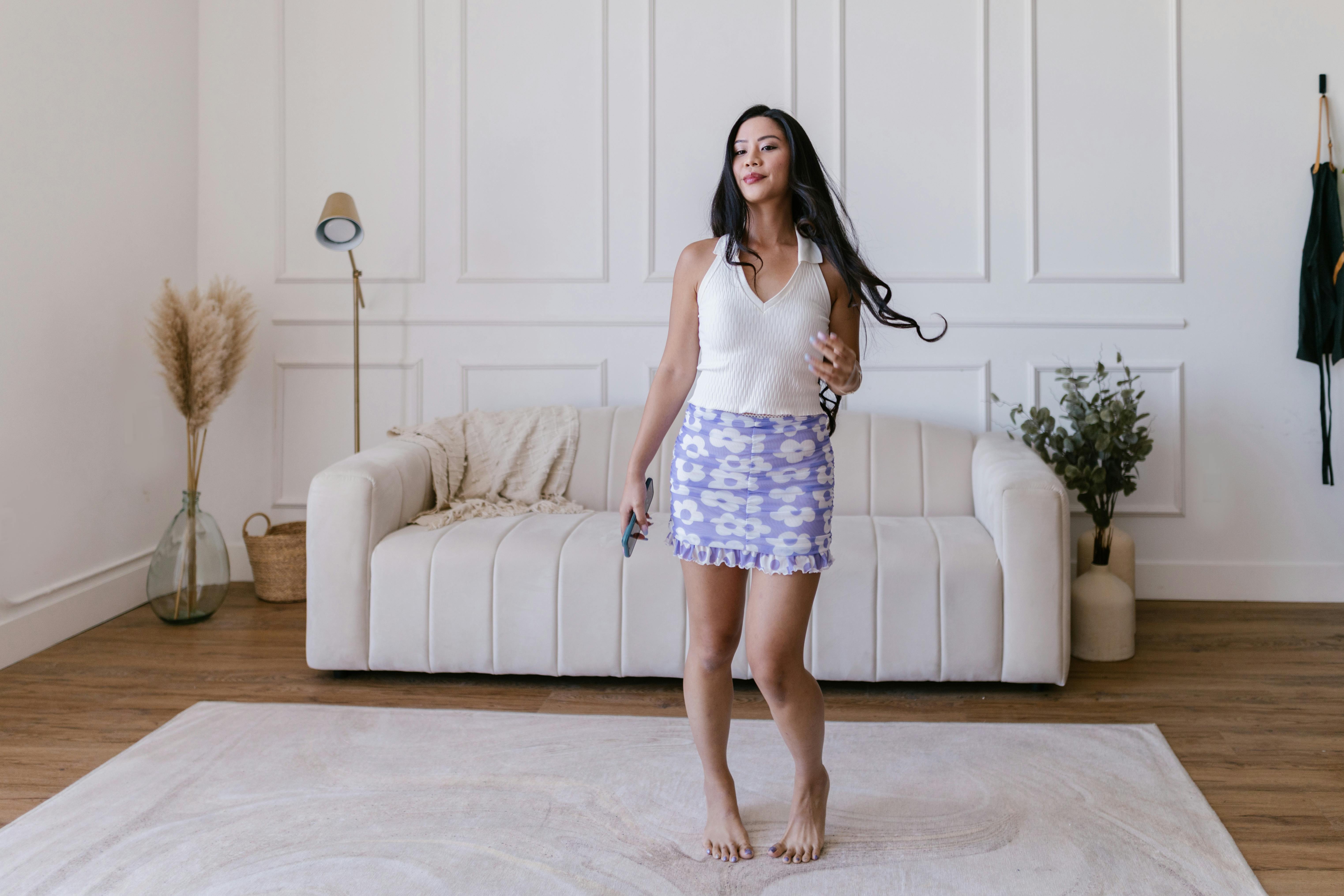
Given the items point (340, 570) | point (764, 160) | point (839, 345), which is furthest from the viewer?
point (340, 570)

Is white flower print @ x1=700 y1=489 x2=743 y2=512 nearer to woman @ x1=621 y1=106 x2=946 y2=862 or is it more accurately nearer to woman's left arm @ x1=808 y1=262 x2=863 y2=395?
woman @ x1=621 y1=106 x2=946 y2=862

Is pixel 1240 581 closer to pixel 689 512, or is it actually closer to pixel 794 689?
pixel 794 689

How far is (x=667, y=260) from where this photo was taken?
3516 millimetres

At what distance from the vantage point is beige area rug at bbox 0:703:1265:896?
5.29 feet

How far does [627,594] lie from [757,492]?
3.34 ft

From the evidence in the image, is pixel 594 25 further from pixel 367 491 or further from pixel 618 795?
pixel 618 795

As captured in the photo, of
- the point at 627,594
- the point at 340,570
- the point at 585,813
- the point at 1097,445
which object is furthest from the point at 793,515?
the point at 1097,445

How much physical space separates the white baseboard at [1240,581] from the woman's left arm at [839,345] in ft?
7.04

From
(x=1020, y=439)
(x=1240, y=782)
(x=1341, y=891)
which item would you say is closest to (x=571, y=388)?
(x=1020, y=439)

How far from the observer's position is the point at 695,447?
1.64m

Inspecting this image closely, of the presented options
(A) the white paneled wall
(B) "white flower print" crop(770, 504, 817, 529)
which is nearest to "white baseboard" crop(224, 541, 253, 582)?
(A) the white paneled wall

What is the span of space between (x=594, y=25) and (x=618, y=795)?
108 inches

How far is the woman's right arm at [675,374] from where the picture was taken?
166 centimetres

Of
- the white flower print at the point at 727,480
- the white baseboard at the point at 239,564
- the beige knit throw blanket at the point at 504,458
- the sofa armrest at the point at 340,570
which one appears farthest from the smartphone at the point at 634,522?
the white baseboard at the point at 239,564
